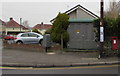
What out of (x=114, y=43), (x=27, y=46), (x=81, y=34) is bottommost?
(x=27, y=46)

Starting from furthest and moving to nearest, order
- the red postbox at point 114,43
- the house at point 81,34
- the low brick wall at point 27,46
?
the low brick wall at point 27,46 → the house at point 81,34 → the red postbox at point 114,43

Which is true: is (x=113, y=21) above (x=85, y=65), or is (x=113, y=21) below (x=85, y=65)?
above

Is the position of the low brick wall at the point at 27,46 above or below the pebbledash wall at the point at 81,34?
below

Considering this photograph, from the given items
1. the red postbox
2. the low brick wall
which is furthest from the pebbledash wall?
the red postbox

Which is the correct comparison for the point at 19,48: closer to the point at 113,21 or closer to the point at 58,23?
the point at 58,23

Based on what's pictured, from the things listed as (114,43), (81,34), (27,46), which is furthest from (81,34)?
(27,46)

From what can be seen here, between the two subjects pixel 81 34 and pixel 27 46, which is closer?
pixel 81 34

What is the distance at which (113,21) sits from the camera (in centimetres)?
1177

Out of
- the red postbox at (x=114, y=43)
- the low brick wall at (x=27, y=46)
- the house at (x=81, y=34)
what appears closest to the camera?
the red postbox at (x=114, y=43)

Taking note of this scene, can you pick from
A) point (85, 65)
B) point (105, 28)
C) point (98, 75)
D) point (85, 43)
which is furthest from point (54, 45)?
point (98, 75)


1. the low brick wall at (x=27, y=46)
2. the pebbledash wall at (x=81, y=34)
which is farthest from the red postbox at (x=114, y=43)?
the low brick wall at (x=27, y=46)

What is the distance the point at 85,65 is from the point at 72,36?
5462 millimetres

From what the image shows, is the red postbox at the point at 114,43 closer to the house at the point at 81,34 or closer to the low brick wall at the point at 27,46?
the house at the point at 81,34

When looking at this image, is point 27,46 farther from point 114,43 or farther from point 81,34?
point 114,43
